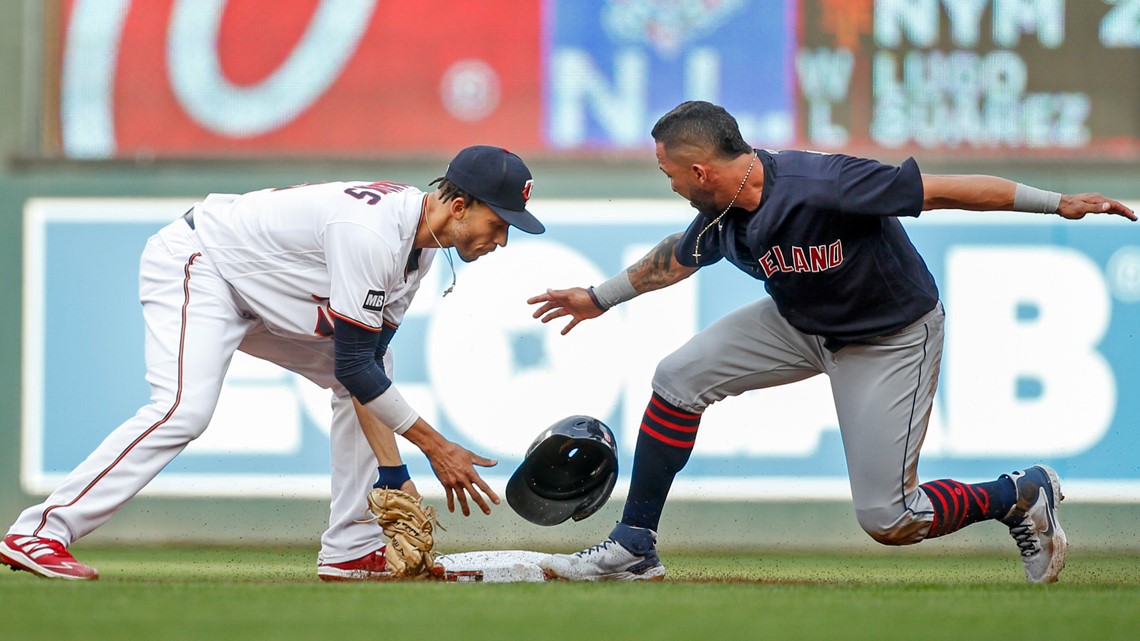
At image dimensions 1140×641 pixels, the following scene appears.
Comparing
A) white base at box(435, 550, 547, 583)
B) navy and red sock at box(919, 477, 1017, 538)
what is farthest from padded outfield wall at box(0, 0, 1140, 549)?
navy and red sock at box(919, 477, 1017, 538)

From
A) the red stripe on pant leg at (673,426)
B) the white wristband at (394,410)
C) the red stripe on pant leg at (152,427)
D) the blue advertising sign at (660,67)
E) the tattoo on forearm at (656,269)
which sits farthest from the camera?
the blue advertising sign at (660,67)

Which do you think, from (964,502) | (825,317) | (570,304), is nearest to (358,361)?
(570,304)

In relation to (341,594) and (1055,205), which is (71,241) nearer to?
(341,594)

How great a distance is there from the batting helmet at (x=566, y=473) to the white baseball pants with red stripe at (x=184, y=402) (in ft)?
1.85

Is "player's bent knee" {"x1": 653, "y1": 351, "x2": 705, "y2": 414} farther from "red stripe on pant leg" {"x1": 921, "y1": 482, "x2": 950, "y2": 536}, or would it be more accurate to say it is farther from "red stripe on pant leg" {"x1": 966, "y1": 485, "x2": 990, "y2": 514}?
"red stripe on pant leg" {"x1": 966, "y1": 485, "x2": 990, "y2": 514}

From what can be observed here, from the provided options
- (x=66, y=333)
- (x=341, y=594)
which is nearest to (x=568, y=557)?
(x=341, y=594)

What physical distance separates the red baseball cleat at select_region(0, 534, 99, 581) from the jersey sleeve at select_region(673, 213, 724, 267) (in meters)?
2.17

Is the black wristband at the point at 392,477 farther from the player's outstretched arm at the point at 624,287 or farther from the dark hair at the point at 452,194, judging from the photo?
the dark hair at the point at 452,194

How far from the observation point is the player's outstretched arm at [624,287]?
510 cm

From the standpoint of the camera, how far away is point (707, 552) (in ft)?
23.1

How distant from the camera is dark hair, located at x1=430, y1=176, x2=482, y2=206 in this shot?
4.68 metres

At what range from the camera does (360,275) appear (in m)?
4.52

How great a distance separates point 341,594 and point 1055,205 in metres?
2.38

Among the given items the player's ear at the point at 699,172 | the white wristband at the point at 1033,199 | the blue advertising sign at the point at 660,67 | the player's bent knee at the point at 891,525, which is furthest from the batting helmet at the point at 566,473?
the blue advertising sign at the point at 660,67
